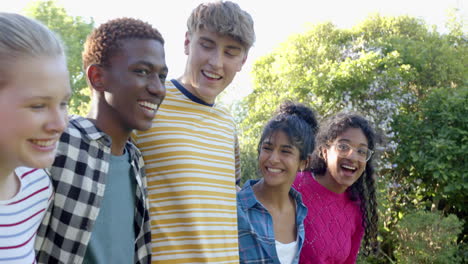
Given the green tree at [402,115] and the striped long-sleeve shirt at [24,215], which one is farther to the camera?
the green tree at [402,115]

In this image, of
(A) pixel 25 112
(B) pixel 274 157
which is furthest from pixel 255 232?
(A) pixel 25 112

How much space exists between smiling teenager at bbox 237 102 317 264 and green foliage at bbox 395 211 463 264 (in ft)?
14.1

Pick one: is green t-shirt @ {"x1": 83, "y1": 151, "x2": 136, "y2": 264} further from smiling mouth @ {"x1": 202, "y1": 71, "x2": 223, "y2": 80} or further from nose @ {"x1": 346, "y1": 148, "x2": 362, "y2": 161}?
nose @ {"x1": 346, "y1": 148, "x2": 362, "y2": 161}

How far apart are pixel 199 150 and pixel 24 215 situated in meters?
0.98

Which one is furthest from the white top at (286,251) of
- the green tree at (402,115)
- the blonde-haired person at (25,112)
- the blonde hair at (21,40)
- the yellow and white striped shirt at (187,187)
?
the green tree at (402,115)

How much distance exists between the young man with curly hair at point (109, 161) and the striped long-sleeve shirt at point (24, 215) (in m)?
0.09

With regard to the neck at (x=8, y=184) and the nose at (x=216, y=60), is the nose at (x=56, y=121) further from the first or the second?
the nose at (x=216, y=60)

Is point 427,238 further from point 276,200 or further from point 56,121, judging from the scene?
point 56,121

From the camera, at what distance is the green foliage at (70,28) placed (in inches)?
896

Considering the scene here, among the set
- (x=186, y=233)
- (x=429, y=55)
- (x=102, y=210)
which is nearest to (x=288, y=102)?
(x=186, y=233)

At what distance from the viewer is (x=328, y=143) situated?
11.5 ft

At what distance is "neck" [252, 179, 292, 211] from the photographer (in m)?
2.94

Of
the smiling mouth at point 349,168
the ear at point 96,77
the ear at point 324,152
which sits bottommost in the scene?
the smiling mouth at point 349,168

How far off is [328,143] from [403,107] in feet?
19.1
